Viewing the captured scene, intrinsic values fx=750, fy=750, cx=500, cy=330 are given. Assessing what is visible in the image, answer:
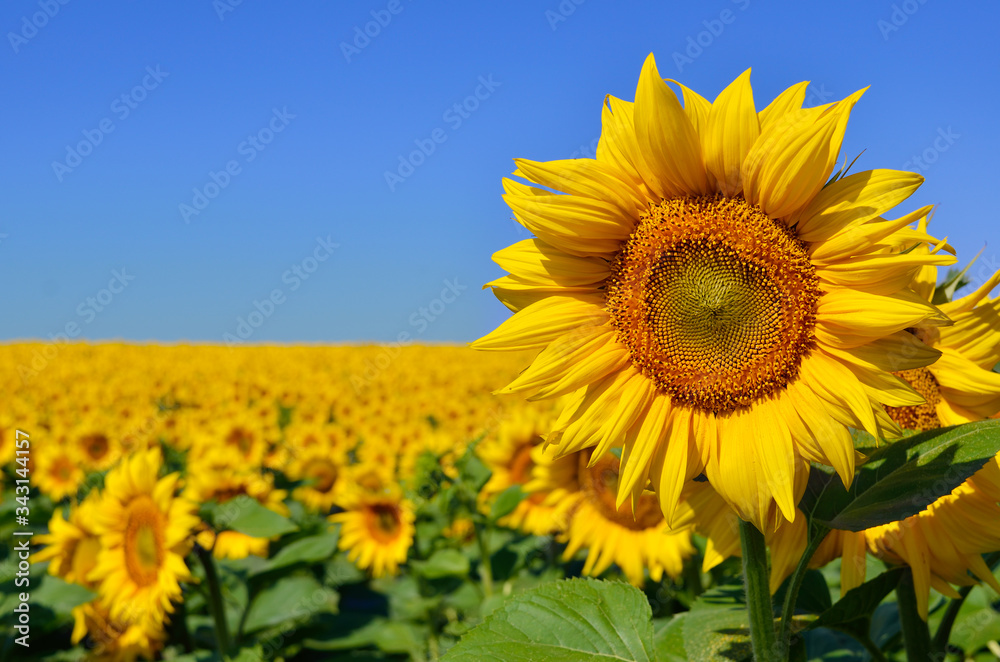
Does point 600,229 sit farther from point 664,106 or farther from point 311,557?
point 311,557

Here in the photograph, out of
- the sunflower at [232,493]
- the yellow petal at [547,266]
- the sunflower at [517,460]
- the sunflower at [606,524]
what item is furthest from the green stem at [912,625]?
the sunflower at [232,493]

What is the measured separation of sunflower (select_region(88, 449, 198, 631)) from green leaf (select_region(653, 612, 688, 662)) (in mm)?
2636

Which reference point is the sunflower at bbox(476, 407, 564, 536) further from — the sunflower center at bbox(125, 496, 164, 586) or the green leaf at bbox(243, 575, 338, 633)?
the sunflower center at bbox(125, 496, 164, 586)

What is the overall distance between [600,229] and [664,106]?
30 cm

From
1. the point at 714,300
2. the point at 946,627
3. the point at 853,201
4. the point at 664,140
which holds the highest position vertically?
the point at 664,140

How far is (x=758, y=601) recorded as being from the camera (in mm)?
1579

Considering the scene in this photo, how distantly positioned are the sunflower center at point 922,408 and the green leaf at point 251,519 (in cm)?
268

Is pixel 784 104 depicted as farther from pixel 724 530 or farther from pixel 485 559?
pixel 485 559

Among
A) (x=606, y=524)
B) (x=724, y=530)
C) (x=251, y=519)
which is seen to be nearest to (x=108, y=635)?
(x=251, y=519)

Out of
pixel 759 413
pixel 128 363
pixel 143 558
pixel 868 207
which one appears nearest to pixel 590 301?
pixel 759 413

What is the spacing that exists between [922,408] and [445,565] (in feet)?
11.2

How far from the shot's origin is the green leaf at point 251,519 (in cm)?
373

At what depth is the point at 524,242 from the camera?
180 cm

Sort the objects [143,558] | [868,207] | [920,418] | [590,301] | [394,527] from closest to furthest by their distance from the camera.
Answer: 1. [868,207]
2. [590,301]
3. [920,418]
4. [143,558]
5. [394,527]
